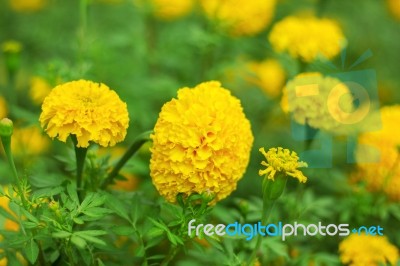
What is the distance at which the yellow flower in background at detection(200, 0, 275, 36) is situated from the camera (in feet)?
8.46

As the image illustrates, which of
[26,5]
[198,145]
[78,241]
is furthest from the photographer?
[26,5]

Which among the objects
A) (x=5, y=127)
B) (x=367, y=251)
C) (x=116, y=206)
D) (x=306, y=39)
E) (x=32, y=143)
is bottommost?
(x=32, y=143)

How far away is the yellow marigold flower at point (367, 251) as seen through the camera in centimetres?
171

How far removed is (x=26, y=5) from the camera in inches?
152

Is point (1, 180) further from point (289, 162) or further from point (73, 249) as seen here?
point (289, 162)

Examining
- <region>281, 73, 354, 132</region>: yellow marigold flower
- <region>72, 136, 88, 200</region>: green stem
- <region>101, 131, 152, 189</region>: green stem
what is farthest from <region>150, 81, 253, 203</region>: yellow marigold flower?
<region>281, 73, 354, 132</region>: yellow marigold flower

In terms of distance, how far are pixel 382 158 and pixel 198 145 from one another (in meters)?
0.78

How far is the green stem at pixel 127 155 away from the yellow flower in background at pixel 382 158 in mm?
804

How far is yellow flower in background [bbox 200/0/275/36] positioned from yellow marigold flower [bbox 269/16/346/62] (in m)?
0.26

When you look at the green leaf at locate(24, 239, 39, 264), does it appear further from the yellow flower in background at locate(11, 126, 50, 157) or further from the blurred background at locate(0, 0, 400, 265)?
the yellow flower in background at locate(11, 126, 50, 157)

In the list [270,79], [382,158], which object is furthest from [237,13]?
[382,158]

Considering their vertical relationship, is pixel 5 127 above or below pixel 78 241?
above

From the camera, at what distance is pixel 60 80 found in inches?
78.0

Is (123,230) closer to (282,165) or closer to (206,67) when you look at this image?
(282,165)
